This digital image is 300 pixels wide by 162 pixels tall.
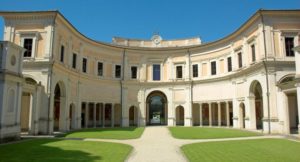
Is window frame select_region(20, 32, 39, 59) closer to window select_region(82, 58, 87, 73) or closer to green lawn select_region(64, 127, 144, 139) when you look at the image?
green lawn select_region(64, 127, 144, 139)

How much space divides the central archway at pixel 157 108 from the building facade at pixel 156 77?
17 centimetres

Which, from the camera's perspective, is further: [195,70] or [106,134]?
[195,70]

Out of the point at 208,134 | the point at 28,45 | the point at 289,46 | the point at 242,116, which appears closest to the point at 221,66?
the point at 242,116

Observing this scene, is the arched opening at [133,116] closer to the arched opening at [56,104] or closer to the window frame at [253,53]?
the arched opening at [56,104]

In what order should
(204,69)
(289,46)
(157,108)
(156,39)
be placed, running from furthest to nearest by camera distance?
(156,39), (157,108), (204,69), (289,46)

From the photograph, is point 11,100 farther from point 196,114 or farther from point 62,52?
point 196,114

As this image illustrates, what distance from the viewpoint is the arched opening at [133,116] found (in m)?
41.2

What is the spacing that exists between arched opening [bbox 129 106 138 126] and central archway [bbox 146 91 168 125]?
1.98 meters

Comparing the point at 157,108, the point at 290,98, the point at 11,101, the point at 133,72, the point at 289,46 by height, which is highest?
the point at 289,46

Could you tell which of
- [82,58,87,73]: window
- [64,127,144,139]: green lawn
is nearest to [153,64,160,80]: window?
[82,58,87,73]: window

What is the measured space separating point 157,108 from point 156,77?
5.42m

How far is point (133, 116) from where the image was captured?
42.0 meters

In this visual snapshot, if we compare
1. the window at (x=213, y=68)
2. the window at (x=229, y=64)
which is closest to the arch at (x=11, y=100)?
the window at (x=229, y=64)

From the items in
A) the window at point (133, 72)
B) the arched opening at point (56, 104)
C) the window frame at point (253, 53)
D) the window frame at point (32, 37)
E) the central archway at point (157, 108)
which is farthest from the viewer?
the central archway at point (157, 108)
